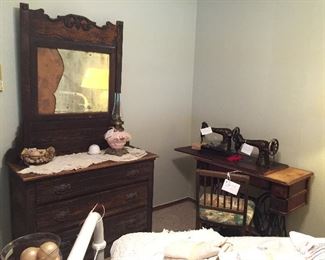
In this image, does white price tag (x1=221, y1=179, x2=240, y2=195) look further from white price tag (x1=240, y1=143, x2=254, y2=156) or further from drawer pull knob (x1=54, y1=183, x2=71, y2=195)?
drawer pull knob (x1=54, y1=183, x2=71, y2=195)

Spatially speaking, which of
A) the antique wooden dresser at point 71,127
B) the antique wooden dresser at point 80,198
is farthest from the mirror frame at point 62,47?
the antique wooden dresser at point 80,198

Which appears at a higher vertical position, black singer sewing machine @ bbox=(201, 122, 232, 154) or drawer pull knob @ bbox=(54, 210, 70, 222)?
black singer sewing machine @ bbox=(201, 122, 232, 154)

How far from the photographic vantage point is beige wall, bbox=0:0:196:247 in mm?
2139

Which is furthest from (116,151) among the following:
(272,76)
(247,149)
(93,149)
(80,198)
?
(272,76)

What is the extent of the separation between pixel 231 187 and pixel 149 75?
1.38m

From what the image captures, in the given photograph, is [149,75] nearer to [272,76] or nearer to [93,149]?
[93,149]

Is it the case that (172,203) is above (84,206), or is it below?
below

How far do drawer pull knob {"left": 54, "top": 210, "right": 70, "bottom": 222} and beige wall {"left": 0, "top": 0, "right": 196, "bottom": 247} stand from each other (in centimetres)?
53

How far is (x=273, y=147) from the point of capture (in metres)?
2.38

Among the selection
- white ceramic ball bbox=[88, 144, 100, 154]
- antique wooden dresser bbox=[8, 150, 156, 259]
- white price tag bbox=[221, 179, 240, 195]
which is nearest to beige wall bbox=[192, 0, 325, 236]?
white price tag bbox=[221, 179, 240, 195]

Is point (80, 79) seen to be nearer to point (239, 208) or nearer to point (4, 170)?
point (4, 170)

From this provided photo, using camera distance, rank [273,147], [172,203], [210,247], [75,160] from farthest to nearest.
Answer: [172,203] → [273,147] → [75,160] → [210,247]

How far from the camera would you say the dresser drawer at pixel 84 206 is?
191 centimetres

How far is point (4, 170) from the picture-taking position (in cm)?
216
